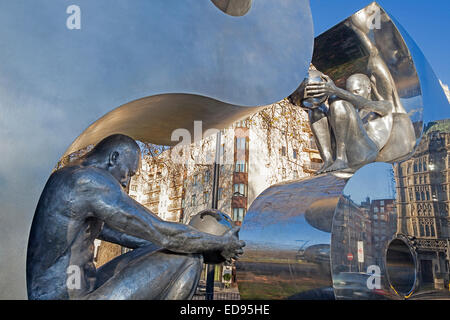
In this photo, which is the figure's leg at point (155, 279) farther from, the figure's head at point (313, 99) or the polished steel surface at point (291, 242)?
the figure's head at point (313, 99)

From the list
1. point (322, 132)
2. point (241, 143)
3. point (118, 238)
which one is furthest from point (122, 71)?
point (241, 143)

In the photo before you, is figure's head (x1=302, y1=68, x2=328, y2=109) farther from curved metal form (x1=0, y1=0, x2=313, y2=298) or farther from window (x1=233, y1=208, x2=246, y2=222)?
window (x1=233, y1=208, x2=246, y2=222)

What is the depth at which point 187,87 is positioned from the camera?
279 cm

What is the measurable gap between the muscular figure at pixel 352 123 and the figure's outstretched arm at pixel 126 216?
1.94 m

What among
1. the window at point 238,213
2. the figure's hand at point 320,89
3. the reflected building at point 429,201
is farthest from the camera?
the window at point 238,213

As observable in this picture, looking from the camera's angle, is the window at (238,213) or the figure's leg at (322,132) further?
the window at (238,213)

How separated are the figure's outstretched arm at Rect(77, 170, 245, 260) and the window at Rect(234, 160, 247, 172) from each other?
20.9m

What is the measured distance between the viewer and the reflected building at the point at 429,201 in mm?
3322

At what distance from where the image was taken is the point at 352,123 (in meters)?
3.85

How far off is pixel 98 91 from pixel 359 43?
10.0 feet

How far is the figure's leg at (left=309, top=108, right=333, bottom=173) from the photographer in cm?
407

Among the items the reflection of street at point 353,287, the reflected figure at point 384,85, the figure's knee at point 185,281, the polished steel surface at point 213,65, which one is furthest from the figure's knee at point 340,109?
the figure's knee at point 185,281
